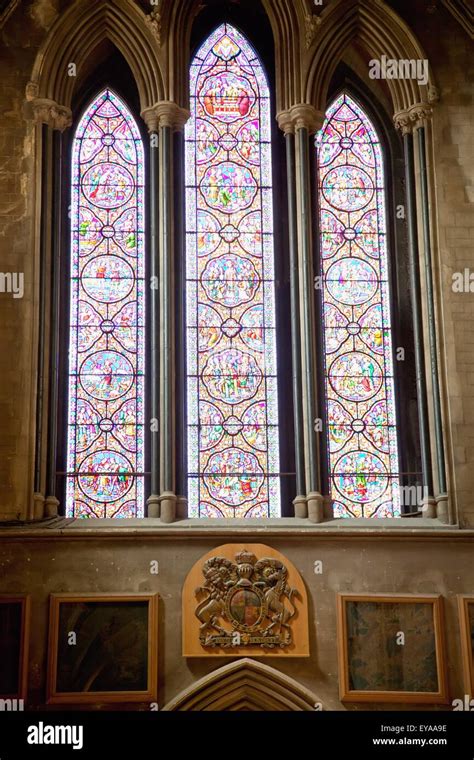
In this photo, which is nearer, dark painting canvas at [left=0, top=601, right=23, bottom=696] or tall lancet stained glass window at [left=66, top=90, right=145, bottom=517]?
dark painting canvas at [left=0, top=601, right=23, bottom=696]

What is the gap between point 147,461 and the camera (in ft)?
48.1

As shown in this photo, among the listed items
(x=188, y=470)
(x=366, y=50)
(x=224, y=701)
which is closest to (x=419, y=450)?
(x=188, y=470)

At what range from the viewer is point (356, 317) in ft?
50.2

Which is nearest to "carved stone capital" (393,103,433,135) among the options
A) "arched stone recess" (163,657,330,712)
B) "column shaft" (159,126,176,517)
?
"column shaft" (159,126,176,517)

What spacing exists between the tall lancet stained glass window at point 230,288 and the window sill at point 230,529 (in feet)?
1.84

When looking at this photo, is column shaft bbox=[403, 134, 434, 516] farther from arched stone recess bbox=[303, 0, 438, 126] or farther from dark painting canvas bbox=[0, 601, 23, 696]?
dark painting canvas bbox=[0, 601, 23, 696]

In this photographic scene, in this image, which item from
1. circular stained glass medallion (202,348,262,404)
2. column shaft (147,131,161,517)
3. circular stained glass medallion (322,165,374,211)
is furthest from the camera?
circular stained glass medallion (322,165,374,211)

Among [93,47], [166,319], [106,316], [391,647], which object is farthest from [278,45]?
[391,647]

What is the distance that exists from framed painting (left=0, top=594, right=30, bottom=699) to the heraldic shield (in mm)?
1390

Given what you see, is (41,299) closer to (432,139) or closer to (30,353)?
(30,353)

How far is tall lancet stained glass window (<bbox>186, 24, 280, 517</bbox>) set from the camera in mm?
14703

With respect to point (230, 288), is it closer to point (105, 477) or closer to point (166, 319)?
point (166, 319)

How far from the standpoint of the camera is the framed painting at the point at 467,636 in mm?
13484

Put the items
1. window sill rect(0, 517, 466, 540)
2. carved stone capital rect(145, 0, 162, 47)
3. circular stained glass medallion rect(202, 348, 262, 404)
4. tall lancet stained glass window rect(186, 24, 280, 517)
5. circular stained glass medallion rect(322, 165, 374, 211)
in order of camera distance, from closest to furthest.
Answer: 1. window sill rect(0, 517, 466, 540)
2. tall lancet stained glass window rect(186, 24, 280, 517)
3. circular stained glass medallion rect(202, 348, 262, 404)
4. carved stone capital rect(145, 0, 162, 47)
5. circular stained glass medallion rect(322, 165, 374, 211)
